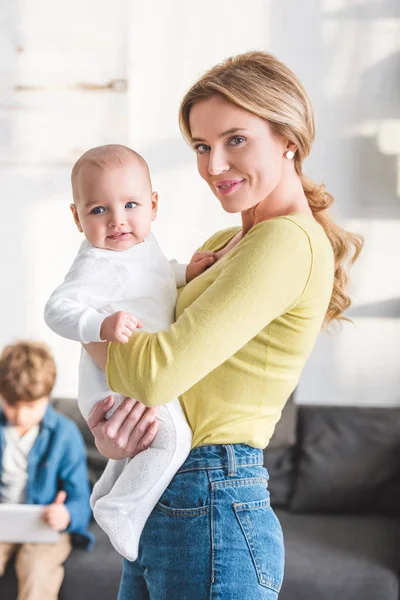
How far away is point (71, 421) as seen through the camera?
3.35 m

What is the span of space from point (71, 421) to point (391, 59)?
88.0 inches

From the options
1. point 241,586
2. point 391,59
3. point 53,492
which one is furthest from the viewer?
point 391,59

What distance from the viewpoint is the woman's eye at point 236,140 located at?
1.21 meters

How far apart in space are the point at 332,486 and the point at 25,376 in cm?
134

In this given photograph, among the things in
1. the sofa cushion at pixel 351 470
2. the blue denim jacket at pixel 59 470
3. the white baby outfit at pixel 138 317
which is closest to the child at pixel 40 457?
the blue denim jacket at pixel 59 470

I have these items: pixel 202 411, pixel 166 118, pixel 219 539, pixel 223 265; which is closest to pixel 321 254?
pixel 223 265

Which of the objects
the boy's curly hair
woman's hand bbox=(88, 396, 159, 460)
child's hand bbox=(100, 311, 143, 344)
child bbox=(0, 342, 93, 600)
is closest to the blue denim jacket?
child bbox=(0, 342, 93, 600)

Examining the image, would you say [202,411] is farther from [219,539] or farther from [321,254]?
[321,254]

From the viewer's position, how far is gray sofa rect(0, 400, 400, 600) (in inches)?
118

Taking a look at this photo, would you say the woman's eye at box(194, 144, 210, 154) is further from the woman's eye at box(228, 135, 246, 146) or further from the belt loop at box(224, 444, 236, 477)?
the belt loop at box(224, 444, 236, 477)

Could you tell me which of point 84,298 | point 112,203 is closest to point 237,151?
point 112,203

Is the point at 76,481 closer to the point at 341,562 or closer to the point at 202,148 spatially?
the point at 341,562

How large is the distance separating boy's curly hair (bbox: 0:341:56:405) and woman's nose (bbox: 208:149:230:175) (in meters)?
2.10

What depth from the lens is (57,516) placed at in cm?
298
